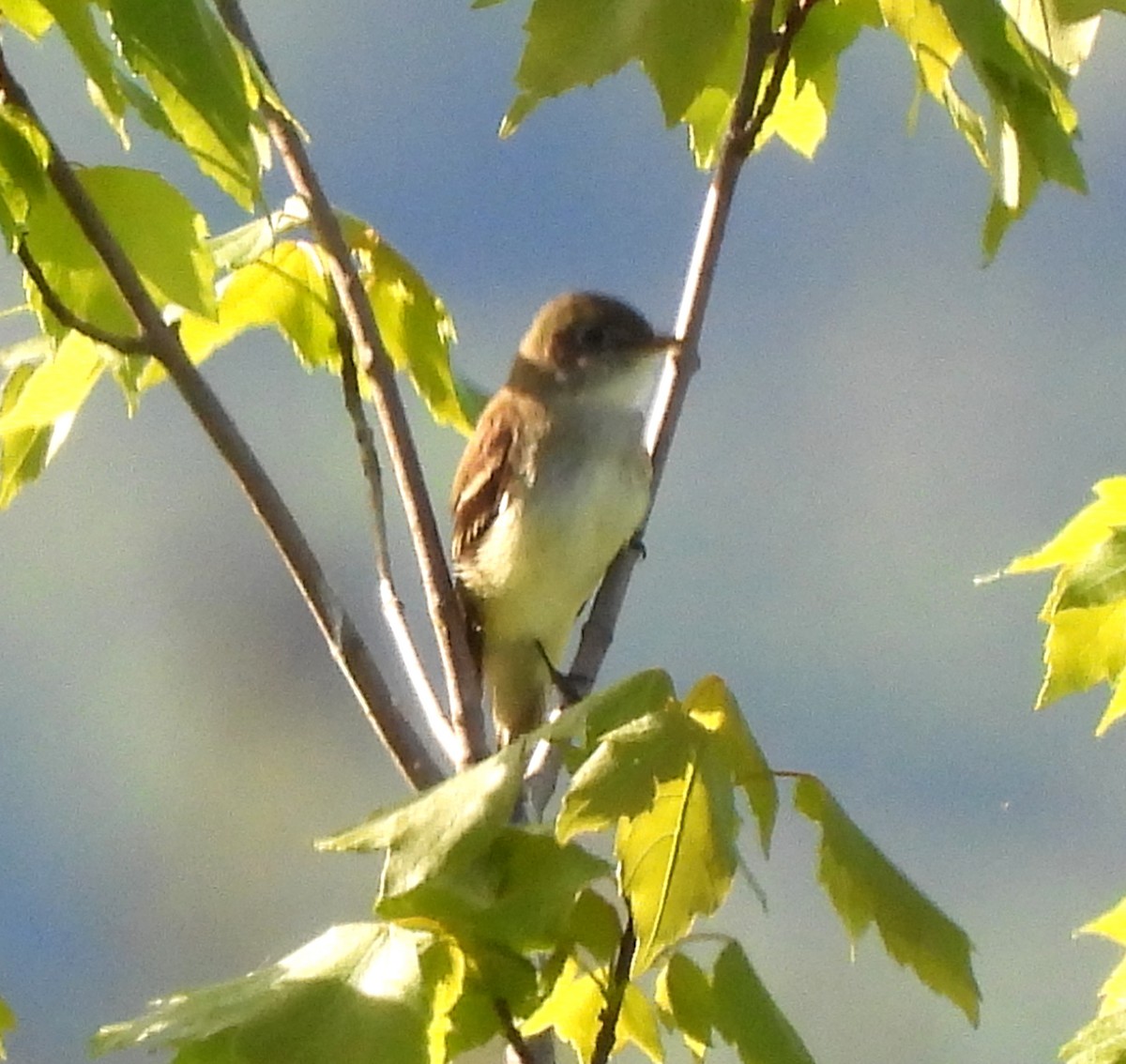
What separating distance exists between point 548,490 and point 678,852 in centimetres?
63

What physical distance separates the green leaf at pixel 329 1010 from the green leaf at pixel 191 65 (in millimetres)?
231

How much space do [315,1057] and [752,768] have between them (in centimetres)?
16

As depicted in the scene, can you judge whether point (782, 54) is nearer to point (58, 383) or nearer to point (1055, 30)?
point (1055, 30)

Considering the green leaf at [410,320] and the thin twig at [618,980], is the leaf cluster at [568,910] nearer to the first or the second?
the thin twig at [618,980]

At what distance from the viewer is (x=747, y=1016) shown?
20.0 inches

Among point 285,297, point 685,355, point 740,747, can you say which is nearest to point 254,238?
point 285,297

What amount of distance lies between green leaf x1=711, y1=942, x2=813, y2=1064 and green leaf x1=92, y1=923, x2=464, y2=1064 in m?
0.08

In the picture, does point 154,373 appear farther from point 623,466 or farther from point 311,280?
point 623,466

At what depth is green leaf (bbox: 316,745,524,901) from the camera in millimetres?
448

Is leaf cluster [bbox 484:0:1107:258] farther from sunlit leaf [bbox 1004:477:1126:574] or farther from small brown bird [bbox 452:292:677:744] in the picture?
small brown bird [bbox 452:292:677:744]

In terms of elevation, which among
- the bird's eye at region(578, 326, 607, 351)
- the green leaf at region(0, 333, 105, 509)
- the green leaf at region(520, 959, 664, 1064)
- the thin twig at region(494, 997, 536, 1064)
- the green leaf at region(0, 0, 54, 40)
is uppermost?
the green leaf at region(0, 0, 54, 40)

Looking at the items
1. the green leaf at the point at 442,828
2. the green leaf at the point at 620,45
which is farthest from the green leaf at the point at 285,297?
the green leaf at the point at 442,828

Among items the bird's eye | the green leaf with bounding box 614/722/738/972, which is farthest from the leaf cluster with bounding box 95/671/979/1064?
the bird's eye

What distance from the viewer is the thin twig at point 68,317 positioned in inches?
21.0
